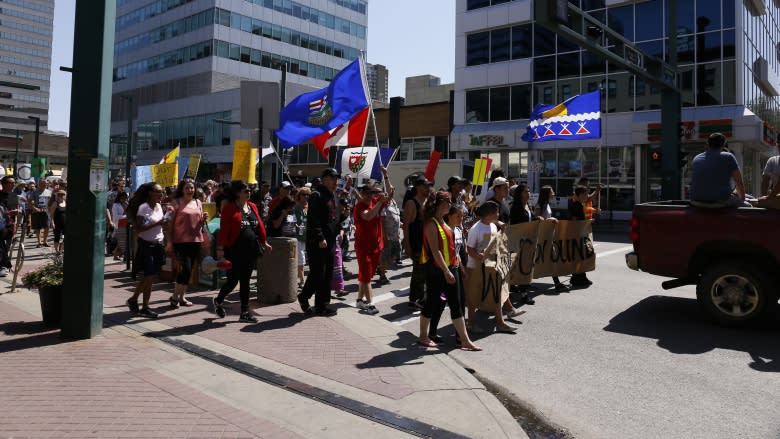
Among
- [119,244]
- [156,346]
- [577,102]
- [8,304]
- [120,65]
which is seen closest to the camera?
[156,346]

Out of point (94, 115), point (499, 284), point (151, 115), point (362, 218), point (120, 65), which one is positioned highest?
point (120, 65)

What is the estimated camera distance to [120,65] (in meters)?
68.3

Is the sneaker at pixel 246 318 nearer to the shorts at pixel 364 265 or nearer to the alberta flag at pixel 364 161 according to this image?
the shorts at pixel 364 265

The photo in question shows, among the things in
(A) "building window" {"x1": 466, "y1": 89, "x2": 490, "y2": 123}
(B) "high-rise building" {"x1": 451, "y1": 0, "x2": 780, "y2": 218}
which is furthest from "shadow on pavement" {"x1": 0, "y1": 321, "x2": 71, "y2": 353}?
(A) "building window" {"x1": 466, "y1": 89, "x2": 490, "y2": 123}

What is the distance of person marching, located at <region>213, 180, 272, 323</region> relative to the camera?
24.1 feet

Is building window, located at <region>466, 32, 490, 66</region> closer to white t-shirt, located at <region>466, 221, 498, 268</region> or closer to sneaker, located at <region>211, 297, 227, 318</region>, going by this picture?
white t-shirt, located at <region>466, 221, 498, 268</region>

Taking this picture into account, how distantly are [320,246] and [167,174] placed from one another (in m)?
8.07

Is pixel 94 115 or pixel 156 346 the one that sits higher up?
pixel 94 115

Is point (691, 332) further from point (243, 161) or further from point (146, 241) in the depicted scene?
point (243, 161)

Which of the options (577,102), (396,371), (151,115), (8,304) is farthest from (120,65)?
(396,371)

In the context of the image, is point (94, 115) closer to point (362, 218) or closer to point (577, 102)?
point (362, 218)

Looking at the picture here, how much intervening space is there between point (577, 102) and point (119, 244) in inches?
600

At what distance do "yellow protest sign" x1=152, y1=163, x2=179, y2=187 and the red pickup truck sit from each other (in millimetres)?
10427

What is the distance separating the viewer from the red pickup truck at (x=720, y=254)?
685 cm
